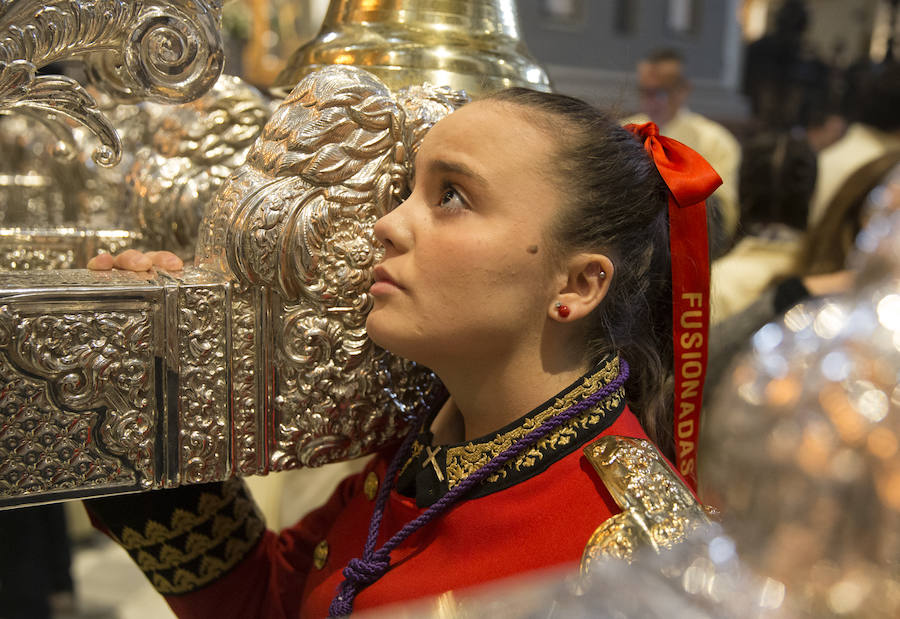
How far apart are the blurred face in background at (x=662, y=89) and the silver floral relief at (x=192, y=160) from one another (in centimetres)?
259

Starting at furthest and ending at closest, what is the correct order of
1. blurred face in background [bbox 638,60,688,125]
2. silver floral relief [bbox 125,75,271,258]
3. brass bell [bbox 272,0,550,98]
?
blurred face in background [bbox 638,60,688,125] < silver floral relief [bbox 125,75,271,258] < brass bell [bbox 272,0,550,98]

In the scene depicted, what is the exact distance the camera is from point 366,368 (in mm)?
1038

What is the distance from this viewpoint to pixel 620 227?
0.95 m

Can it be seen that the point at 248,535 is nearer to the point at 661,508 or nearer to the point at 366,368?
the point at 366,368

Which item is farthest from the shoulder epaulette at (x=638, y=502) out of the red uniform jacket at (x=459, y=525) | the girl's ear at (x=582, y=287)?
the girl's ear at (x=582, y=287)

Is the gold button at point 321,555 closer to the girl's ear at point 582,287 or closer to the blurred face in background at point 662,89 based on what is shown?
the girl's ear at point 582,287

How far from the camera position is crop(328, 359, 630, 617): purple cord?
0.91 meters

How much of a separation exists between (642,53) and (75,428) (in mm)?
4081

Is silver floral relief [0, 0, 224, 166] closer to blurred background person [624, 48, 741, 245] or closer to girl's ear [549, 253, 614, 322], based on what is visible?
girl's ear [549, 253, 614, 322]

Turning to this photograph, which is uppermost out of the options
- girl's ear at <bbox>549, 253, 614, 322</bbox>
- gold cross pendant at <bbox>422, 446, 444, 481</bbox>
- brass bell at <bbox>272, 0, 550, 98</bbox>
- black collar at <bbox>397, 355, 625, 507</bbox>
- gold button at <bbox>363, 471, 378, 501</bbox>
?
brass bell at <bbox>272, 0, 550, 98</bbox>

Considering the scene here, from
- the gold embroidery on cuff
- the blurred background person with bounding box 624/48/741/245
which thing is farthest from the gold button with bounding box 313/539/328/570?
the blurred background person with bounding box 624/48/741/245

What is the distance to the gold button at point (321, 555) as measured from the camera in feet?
3.46

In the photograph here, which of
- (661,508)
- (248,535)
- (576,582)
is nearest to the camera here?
(576,582)

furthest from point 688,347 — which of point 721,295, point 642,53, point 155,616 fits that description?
point 642,53
